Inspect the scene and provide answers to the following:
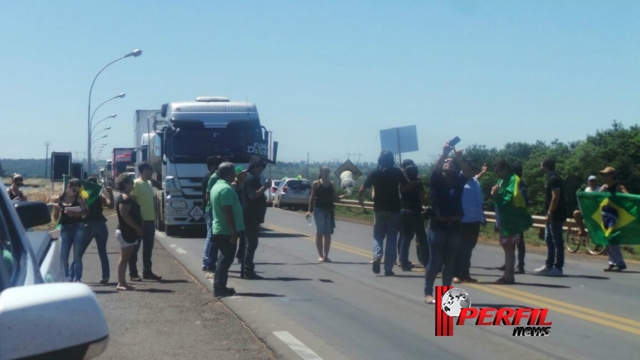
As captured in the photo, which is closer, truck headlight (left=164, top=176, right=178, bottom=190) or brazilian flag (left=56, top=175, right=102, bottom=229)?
brazilian flag (left=56, top=175, right=102, bottom=229)

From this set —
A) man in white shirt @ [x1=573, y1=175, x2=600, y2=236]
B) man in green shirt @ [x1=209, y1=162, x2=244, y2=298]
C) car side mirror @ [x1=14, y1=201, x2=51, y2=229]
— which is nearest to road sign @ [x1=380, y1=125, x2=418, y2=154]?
man in white shirt @ [x1=573, y1=175, x2=600, y2=236]

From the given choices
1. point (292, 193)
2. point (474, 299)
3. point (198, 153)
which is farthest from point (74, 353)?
point (292, 193)

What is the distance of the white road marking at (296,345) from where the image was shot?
731cm

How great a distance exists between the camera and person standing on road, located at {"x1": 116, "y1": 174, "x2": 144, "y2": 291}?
38.8ft

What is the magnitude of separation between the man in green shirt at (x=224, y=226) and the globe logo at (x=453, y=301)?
3231 millimetres

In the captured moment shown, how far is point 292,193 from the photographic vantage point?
139ft

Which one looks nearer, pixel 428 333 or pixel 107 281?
pixel 428 333

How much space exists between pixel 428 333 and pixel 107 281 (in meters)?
6.02

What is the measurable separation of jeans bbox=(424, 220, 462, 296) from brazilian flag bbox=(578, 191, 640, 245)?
571cm

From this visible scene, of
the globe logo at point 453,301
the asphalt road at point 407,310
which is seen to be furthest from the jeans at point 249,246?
the globe logo at point 453,301

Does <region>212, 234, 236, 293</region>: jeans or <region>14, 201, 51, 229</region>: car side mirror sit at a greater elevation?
<region>14, 201, 51, 229</region>: car side mirror

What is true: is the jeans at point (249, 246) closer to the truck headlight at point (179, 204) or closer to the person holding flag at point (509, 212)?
the person holding flag at point (509, 212)

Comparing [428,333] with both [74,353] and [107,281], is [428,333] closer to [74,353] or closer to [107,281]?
[107,281]

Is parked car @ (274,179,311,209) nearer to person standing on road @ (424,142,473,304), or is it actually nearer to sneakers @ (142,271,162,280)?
sneakers @ (142,271,162,280)
